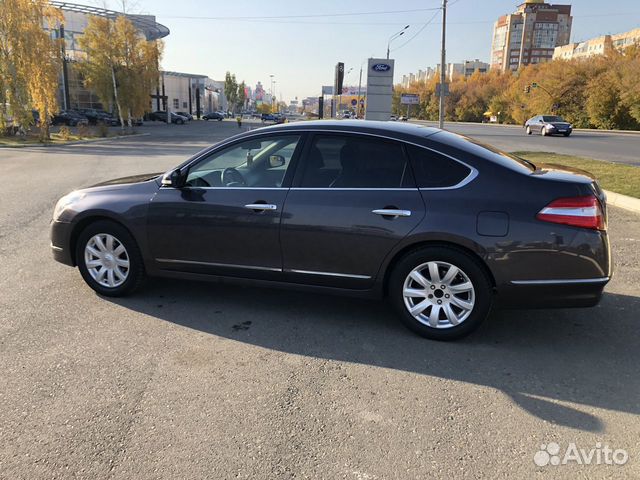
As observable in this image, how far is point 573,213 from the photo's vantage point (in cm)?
362

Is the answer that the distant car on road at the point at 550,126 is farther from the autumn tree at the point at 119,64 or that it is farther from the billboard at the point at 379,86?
the autumn tree at the point at 119,64

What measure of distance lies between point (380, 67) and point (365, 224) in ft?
69.1

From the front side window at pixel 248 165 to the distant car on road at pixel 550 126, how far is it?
37438 mm

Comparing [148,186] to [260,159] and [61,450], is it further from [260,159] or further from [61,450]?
[61,450]

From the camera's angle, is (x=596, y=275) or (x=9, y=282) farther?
(x=9, y=282)

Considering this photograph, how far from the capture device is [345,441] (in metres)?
2.76

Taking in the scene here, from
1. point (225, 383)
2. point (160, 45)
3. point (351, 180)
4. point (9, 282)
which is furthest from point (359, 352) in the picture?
point (160, 45)

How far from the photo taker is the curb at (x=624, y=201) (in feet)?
28.9

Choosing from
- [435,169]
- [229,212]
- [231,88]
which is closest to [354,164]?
[435,169]

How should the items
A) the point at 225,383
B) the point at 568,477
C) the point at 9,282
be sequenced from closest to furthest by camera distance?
the point at 568,477, the point at 225,383, the point at 9,282

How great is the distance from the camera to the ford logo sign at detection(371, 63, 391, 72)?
76.5 feet

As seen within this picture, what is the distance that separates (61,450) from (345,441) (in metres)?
1.50

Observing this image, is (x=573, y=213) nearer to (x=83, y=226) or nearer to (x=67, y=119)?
(x=83, y=226)

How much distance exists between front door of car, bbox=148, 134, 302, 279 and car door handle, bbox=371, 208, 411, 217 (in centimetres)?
82
